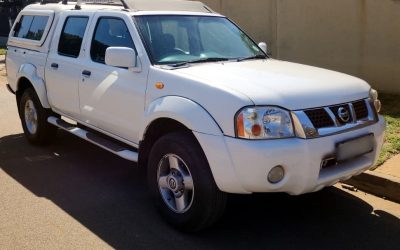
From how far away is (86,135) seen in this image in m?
5.48

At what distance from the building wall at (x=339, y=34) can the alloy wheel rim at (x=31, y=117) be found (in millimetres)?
5432

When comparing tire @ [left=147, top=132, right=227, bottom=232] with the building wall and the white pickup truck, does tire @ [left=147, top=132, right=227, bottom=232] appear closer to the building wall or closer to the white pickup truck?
the white pickup truck

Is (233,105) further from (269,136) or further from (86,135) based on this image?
(86,135)

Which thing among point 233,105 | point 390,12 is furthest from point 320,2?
point 233,105

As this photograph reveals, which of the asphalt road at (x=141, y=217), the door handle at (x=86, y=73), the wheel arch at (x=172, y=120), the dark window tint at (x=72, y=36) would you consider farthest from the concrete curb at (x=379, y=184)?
the dark window tint at (x=72, y=36)

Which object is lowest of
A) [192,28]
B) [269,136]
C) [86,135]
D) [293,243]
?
[293,243]

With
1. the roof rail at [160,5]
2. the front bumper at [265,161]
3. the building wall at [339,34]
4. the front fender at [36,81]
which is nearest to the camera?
the front bumper at [265,161]

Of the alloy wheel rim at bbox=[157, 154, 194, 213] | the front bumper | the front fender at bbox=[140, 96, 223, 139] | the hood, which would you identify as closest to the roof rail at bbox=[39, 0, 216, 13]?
the hood

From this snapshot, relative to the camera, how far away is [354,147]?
3979 millimetres

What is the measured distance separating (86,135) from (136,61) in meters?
1.33

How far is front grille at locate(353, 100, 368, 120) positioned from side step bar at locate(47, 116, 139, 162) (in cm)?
200

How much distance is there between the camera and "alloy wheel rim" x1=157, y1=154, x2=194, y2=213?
4.10 meters

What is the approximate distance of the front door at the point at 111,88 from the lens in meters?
4.61

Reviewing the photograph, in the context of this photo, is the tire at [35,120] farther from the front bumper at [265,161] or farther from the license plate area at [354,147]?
the license plate area at [354,147]
